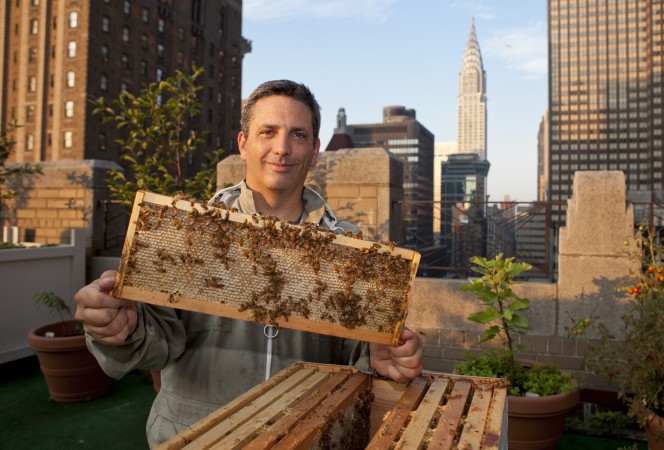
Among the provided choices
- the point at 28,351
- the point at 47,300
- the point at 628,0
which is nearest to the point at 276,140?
the point at 47,300

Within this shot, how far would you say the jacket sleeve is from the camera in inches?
73.7

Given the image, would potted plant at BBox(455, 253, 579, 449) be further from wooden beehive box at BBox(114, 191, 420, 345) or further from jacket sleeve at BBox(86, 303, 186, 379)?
jacket sleeve at BBox(86, 303, 186, 379)

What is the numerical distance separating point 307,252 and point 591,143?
191577mm

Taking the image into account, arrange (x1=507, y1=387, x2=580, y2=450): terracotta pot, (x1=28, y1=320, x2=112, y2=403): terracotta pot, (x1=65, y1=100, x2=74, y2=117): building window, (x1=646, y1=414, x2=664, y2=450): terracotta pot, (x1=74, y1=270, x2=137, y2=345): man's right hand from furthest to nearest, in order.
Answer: (x1=65, y1=100, x2=74, y2=117): building window, (x1=28, y1=320, x2=112, y2=403): terracotta pot, (x1=507, y1=387, x2=580, y2=450): terracotta pot, (x1=646, y1=414, x2=664, y2=450): terracotta pot, (x1=74, y1=270, x2=137, y2=345): man's right hand

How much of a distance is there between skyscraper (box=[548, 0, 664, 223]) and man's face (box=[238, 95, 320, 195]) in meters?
172

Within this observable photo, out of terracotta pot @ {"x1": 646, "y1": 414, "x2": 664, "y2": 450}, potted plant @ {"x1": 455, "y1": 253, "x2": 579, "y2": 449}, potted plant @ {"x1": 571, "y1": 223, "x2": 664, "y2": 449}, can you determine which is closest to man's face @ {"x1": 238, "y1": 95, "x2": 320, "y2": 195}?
potted plant @ {"x1": 455, "y1": 253, "x2": 579, "y2": 449}

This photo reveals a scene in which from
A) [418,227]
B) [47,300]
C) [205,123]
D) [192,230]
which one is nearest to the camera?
[192,230]

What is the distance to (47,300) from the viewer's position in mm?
7168

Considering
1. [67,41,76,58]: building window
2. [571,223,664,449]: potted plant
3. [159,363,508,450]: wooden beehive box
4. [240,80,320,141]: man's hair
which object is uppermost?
[67,41,76,58]: building window

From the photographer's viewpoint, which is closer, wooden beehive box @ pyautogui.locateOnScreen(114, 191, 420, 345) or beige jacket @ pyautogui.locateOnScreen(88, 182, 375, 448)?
wooden beehive box @ pyautogui.locateOnScreen(114, 191, 420, 345)

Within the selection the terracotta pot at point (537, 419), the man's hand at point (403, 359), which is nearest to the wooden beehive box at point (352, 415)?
the man's hand at point (403, 359)

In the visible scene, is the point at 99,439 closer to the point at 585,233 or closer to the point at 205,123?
the point at 585,233

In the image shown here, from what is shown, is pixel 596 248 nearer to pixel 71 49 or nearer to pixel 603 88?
pixel 71 49

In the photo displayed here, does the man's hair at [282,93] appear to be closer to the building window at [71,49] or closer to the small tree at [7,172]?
the small tree at [7,172]
